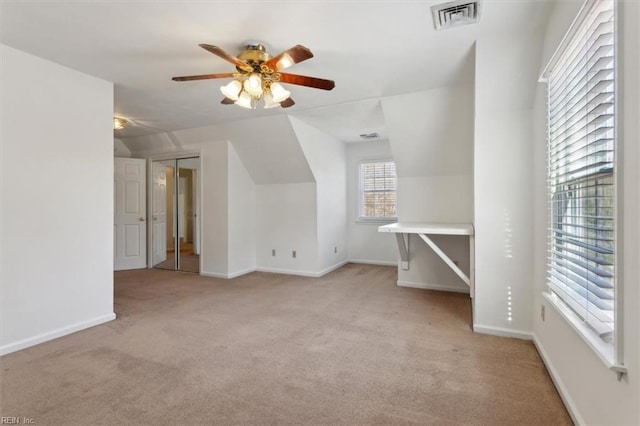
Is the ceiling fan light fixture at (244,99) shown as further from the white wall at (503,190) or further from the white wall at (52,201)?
the white wall at (503,190)

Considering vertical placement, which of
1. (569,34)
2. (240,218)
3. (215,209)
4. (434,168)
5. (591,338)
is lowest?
(591,338)

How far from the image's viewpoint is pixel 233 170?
16.5 ft

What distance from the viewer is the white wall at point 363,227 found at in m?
5.73

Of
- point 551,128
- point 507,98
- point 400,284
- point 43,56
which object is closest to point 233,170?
point 43,56

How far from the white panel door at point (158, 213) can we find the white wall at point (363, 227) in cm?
362

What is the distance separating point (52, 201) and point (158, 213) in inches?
133

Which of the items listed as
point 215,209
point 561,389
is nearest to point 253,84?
point 561,389

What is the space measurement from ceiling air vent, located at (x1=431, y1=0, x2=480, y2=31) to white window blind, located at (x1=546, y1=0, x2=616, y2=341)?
2.02 ft

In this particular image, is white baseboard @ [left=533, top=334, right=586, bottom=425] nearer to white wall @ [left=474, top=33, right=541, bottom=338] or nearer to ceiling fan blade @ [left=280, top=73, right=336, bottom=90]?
white wall @ [left=474, top=33, right=541, bottom=338]

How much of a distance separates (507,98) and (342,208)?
3629 mm

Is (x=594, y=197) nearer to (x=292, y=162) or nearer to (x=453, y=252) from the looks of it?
(x=453, y=252)

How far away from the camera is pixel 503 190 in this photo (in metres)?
2.62

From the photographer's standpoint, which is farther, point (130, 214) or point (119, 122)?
point (130, 214)
